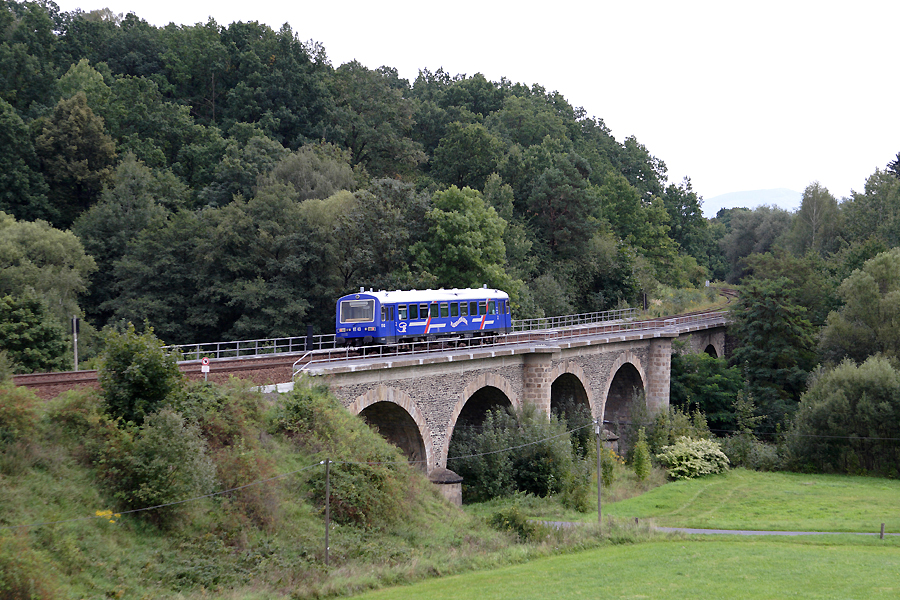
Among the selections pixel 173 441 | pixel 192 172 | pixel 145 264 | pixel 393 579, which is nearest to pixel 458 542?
pixel 393 579

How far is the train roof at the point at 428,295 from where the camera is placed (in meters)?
32.9

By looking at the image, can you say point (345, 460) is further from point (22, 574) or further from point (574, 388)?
point (574, 388)

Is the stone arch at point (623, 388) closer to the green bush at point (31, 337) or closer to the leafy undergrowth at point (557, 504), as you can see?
the leafy undergrowth at point (557, 504)

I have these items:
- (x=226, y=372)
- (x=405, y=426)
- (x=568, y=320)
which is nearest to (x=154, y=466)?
(x=226, y=372)

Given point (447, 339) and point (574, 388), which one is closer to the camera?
point (447, 339)

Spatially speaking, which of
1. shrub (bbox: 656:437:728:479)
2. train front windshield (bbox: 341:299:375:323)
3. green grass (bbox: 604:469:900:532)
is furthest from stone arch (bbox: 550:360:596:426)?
train front windshield (bbox: 341:299:375:323)

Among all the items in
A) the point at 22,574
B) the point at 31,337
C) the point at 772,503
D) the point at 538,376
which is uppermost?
the point at 31,337

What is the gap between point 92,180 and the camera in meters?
56.2

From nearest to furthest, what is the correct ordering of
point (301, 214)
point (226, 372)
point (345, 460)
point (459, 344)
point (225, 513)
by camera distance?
point (225, 513)
point (345, 460)
point (226, 372)
point (459, 344)
point (301, 214)

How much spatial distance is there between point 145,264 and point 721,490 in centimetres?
3517

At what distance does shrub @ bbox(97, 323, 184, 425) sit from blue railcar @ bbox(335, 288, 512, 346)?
43.9ft

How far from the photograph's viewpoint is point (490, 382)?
33406 mm

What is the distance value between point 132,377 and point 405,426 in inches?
486

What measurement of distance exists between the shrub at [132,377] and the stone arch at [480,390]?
1301 centimetres
